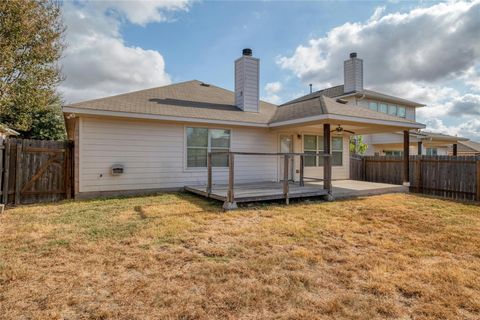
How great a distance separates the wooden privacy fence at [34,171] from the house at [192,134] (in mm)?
459

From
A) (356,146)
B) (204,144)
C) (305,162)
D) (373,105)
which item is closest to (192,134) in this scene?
(204,144)

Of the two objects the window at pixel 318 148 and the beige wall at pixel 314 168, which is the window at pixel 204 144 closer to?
the beige wall at pixel 314 168

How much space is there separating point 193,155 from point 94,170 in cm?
301

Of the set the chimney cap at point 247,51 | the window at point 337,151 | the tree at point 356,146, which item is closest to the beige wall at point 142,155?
the chimney cap at point 247,51

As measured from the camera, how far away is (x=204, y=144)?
916 cm

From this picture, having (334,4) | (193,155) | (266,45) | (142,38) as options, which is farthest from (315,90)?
(193,155)

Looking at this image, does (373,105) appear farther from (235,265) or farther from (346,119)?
(235,265)

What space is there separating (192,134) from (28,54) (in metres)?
5.20

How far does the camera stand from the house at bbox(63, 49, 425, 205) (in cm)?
763

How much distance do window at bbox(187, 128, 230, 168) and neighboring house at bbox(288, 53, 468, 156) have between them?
973 centimetres

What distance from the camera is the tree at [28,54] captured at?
697 centimetres

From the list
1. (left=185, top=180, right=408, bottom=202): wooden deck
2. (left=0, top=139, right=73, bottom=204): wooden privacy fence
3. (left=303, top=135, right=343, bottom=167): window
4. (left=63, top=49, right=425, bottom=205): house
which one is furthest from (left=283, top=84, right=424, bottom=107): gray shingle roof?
(left=0, top=139, right=73, bottom=204): wooden privacy fence

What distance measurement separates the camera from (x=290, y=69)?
1628 cm

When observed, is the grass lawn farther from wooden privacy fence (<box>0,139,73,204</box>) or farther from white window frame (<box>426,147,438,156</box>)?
white window frame (<box>426,147,438,156</box>)
